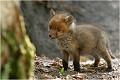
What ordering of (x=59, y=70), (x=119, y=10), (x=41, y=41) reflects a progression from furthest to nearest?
1. (x=119, y=10)
2. (x=41, y=41)
3. (x=59, y=70)

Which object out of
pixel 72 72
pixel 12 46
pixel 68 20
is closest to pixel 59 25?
pixel 68 20

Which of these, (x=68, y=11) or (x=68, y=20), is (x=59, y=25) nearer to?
(x=68, y=20)

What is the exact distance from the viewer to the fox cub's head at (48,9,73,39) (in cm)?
970

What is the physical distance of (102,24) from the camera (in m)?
20.0

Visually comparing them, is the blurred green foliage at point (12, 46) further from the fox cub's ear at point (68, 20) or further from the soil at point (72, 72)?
the fox cub's ear at point (68, 20)

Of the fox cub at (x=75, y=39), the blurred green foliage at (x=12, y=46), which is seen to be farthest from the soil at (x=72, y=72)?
the blurred green foliage at (x=12, y=46)

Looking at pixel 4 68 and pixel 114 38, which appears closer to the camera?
pixel 4 68

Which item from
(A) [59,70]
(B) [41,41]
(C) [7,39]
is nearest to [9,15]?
(C) [7,39]

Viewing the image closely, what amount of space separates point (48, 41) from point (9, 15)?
11637 mm

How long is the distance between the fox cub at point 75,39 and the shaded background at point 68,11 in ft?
17.1

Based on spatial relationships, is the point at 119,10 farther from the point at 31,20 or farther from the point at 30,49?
the point at 30,49

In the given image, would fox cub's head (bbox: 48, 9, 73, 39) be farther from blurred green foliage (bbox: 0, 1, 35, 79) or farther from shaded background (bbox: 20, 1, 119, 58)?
shaded background (bbox: 20, 1, 119, 58)

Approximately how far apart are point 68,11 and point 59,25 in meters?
9.04

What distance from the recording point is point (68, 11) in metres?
18.8
